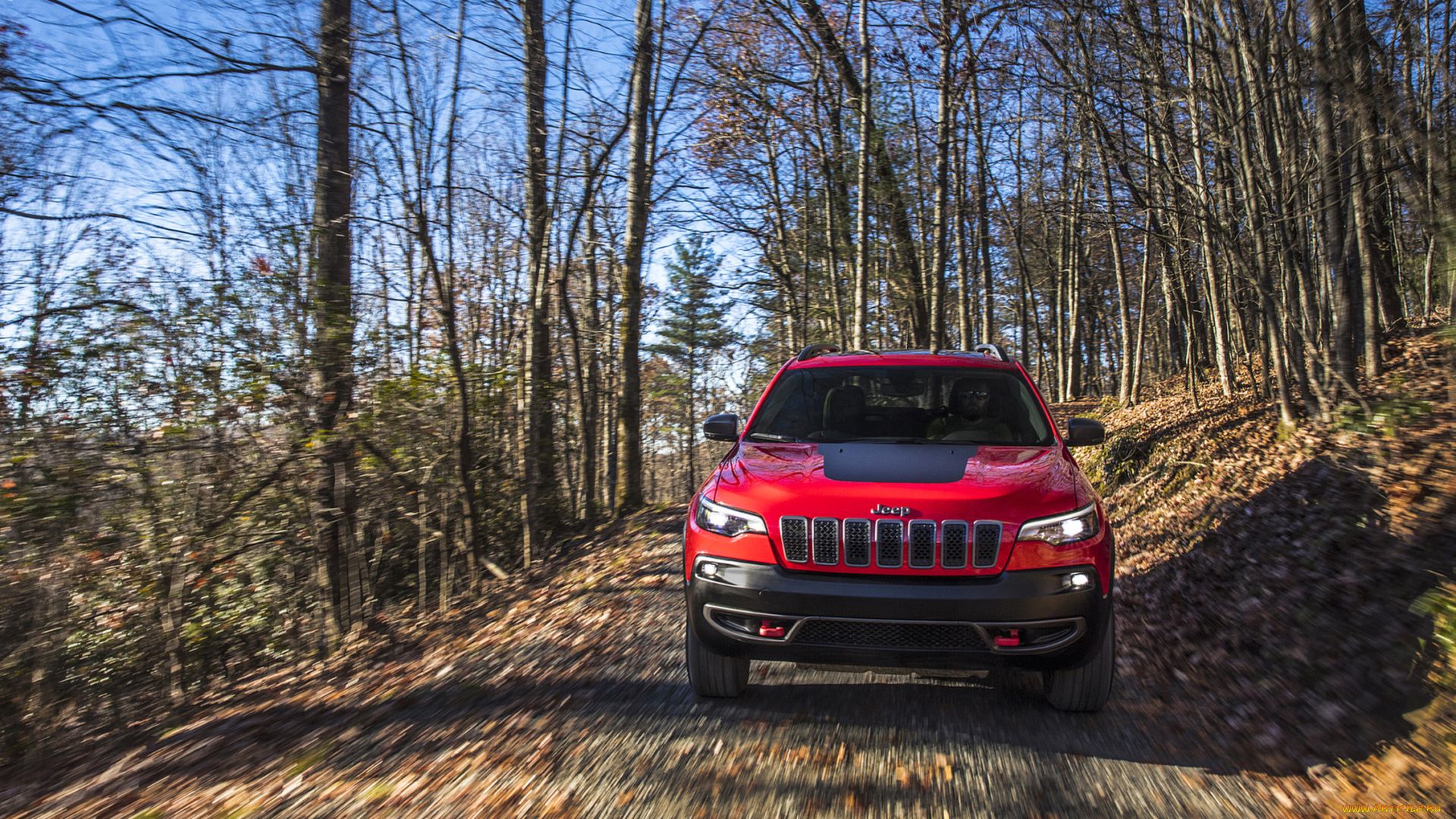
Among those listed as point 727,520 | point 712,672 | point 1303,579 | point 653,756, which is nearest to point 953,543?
point 727,520

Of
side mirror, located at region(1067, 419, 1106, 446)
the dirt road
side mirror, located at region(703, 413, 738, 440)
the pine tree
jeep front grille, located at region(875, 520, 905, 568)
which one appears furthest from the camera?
the pine tree

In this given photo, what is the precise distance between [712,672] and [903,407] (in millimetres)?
1999

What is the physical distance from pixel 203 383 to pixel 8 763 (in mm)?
3110

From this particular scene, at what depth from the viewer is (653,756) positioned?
3465 mm

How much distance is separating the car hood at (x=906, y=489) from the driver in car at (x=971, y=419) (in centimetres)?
41

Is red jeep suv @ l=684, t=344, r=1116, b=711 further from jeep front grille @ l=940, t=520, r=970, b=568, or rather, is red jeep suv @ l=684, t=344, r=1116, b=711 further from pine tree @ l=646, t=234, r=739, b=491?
pine tree @ l=646, t=234, r=739, b=491

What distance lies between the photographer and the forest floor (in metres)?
3.08

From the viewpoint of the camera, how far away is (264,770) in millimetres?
3652

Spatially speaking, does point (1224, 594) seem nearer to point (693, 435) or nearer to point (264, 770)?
point (264, 770)

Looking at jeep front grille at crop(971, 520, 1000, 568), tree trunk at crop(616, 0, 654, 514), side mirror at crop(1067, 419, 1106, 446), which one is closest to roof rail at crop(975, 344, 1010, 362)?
side mirror at crop(1067, 419, 1106, 446)

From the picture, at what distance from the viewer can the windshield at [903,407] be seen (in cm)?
442

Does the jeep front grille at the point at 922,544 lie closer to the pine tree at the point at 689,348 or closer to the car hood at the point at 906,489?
the car hood at the point at 906,489

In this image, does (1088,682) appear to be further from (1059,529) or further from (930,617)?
(930,617)

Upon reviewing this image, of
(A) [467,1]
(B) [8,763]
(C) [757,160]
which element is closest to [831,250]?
(C) [757,160]
